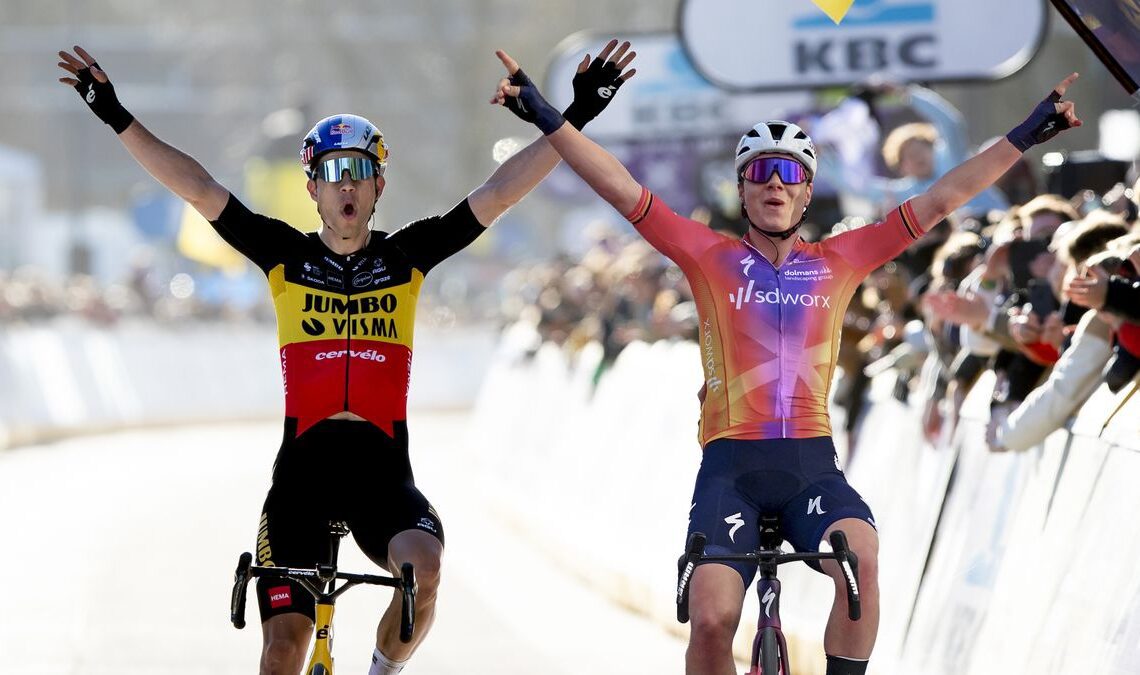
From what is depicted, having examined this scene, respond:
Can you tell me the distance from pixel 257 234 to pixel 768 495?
193cm

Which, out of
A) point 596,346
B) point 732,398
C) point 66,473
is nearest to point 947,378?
point 732,398

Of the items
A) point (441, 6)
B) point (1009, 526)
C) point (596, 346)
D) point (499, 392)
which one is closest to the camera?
point (1009, 526)

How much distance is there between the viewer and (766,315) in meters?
7.53

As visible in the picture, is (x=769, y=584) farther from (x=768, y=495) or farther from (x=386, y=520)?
(x=386, y=520)

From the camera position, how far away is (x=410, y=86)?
77.8 meters

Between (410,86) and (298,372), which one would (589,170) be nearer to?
(298,372)

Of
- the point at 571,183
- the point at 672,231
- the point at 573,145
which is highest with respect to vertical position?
the point at 571,183

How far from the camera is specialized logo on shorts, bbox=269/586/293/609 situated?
7.30 m

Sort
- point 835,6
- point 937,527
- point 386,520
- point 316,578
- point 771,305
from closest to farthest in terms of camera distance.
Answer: point 316,578
point 386,520
point 771,305
point 835,6
point 937,527

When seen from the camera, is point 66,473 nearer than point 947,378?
No

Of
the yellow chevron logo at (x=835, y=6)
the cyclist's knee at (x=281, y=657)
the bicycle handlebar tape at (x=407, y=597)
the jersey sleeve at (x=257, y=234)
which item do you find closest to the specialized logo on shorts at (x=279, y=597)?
the cyclist's knee at (x=281, y=657)

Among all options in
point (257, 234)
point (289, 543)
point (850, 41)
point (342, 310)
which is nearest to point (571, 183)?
point (850, 41)

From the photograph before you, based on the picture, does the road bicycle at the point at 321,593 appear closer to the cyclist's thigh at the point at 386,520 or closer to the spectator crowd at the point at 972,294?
the cyclist's thigh at the point at 386,520

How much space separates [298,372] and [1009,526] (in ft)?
9.02
